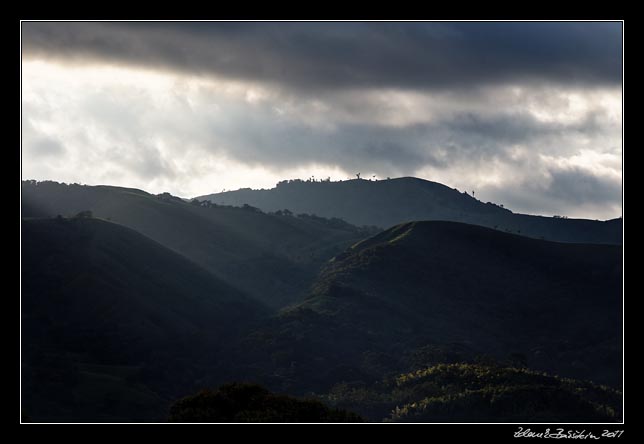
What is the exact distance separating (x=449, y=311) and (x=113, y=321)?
53.2 m

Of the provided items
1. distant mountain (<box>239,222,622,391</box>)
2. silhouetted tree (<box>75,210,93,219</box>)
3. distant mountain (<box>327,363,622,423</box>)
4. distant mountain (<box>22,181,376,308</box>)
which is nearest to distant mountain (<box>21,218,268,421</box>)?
silhouetted tree (<box>75,210,93,219</box>)

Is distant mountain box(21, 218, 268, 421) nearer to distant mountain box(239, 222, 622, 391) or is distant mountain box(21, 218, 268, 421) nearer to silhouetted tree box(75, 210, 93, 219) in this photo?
silhouetted tree box(75, 210, 93, 219)

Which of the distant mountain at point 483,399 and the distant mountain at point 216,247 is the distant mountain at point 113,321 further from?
the distant mountain at point 483,399

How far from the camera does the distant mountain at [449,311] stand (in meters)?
112

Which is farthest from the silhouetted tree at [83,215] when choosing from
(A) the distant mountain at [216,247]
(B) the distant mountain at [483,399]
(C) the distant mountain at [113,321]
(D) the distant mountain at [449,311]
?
(B) the distant mountain at [483,399]

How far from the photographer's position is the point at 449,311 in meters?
139

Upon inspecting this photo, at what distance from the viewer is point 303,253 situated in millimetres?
199375

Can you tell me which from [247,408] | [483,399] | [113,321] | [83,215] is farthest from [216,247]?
[247,408]

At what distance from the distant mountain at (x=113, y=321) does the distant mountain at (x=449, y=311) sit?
9.54m

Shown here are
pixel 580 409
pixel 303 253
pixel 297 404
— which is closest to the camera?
pixel 297 404

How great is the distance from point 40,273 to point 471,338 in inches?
2409

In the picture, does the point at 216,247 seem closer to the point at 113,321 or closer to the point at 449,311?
the point at 449,311

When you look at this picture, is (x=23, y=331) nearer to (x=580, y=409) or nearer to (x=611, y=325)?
(x=580, y=409)

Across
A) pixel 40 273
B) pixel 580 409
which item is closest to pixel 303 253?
pixel 40 273
